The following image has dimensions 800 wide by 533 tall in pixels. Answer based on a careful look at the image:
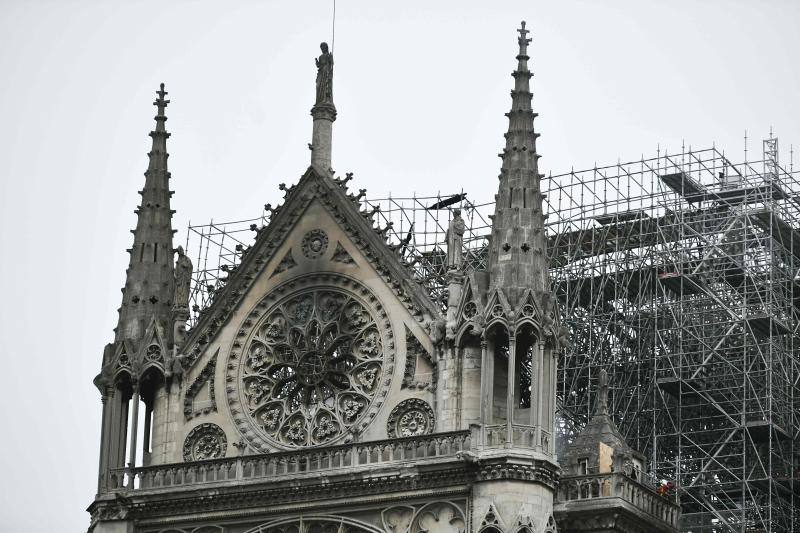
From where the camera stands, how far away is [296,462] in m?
44.4

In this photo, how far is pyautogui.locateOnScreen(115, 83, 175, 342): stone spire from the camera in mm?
47594

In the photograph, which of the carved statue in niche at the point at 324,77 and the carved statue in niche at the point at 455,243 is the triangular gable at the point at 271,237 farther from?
the carved statue in niche at the point at 455,243

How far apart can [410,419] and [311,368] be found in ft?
8.98

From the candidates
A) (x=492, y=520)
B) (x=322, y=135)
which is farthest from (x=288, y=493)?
(x=322, y=135)

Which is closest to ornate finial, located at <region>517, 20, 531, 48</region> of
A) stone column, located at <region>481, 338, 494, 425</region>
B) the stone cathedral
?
the stone cathedral

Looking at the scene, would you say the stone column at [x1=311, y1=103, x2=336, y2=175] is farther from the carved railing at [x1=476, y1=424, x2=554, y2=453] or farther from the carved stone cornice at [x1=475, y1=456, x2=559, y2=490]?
the carved stone cornice at [x1=475, y1=456, x2=559, y2=490]

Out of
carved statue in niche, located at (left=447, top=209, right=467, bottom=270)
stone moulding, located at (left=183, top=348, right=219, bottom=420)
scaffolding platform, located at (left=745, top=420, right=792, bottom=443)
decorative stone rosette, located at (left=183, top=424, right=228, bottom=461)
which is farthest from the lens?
scaffolding platform, located at (left=745, top=420, right=792, bottom=443)

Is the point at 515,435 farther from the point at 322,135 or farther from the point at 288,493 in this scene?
the point at 322,135

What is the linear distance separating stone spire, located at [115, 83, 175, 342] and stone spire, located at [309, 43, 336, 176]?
3.95 meters

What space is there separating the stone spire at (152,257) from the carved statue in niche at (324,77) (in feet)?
13.1

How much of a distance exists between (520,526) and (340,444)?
4.56 m

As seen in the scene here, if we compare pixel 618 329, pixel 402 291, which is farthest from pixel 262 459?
pixel 618 329

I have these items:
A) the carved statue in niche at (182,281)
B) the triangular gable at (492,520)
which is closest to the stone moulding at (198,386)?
the carved statue in niche at (182,281)

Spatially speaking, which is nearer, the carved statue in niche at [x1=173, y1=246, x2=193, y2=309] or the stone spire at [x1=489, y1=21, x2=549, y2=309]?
the stone spire at [x1=489, y1=21, x2=549, y2=309]
